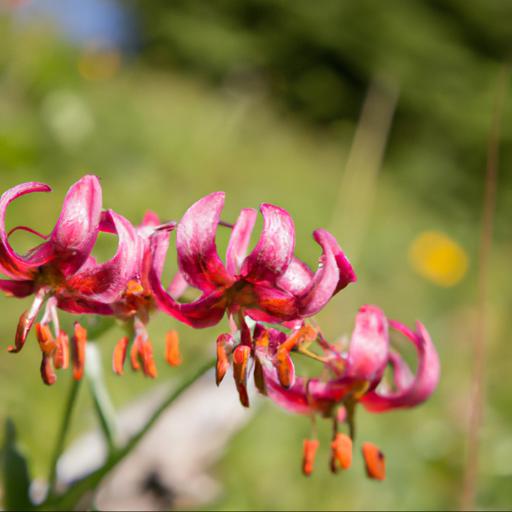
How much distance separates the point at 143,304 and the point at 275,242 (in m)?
0.16

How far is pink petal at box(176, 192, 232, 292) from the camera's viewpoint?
25.5 inches

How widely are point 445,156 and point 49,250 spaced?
840 centimetres

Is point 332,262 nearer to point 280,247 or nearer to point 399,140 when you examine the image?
point 280,247

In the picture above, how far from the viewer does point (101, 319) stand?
0.81m

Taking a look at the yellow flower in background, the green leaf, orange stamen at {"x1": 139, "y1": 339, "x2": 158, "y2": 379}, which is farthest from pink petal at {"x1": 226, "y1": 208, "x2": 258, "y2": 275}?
the yellow flower in background

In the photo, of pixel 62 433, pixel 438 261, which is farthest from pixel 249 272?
pixel 438 261

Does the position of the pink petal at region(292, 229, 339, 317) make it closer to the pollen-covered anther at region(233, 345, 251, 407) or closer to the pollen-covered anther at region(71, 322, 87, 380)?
the pollen-covered anther at region(233, 345, 251, 407)

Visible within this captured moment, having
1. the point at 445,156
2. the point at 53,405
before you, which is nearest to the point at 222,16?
the point at 445,156

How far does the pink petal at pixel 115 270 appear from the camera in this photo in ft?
2.16

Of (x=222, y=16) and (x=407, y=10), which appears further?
(x=222, y=16)

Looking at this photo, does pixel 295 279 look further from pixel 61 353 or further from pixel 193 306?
pixel 61 353

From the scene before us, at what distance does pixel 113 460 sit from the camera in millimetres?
792

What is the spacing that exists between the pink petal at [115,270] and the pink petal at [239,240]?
8 cm

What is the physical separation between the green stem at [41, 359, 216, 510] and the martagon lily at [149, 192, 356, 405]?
85 mm
